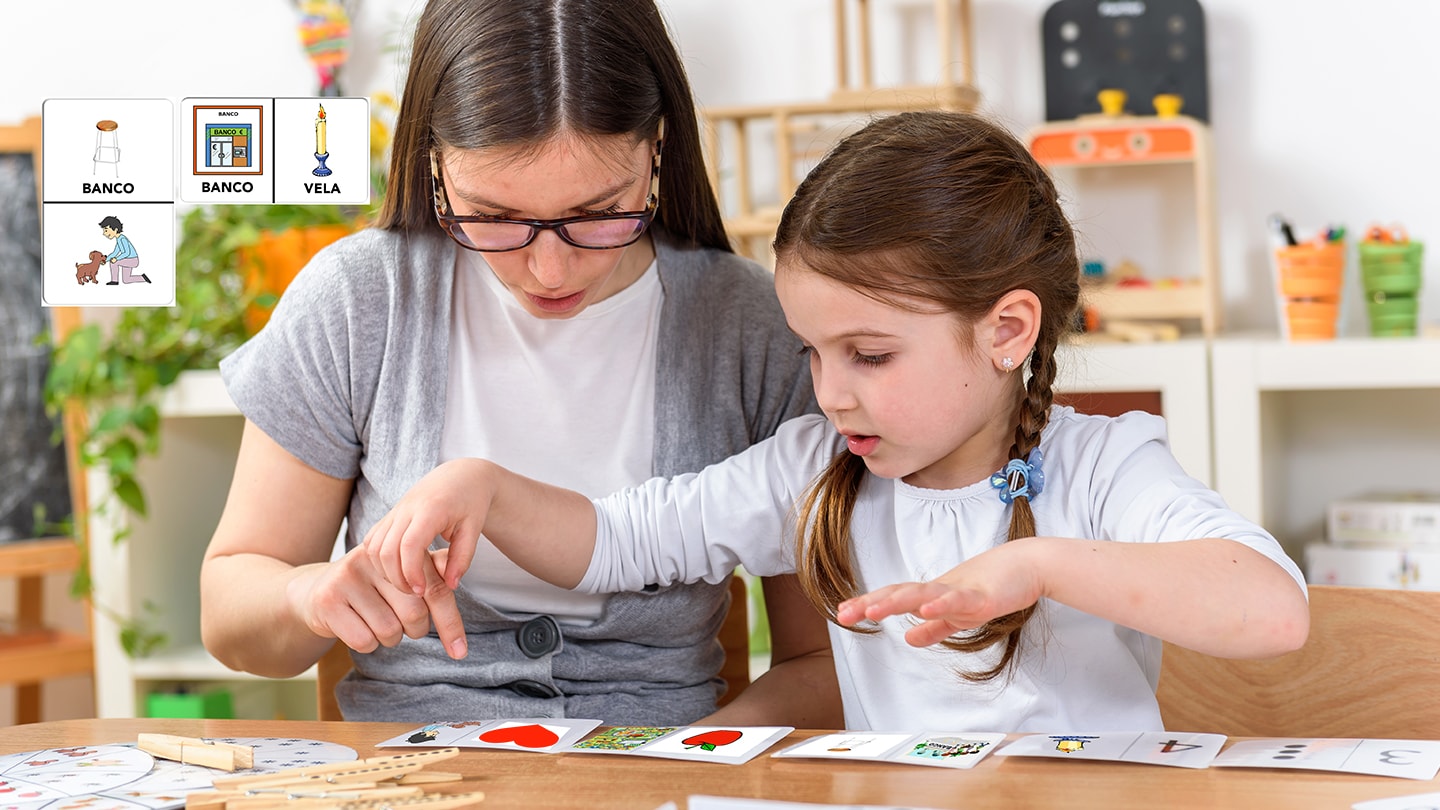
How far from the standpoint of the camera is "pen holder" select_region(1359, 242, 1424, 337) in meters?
1.81

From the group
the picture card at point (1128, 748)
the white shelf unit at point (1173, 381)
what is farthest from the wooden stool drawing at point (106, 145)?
the white shelf unit at point (1173, 381)

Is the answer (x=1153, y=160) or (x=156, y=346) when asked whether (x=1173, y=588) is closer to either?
(x=1153, y=160)

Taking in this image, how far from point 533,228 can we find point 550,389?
216 millimetres

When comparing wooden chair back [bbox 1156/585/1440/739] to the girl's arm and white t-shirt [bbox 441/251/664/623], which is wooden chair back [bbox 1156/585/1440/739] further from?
white t-shirt [bbox 441/251/664/623]

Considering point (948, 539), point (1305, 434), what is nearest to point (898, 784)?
point (948, 539)

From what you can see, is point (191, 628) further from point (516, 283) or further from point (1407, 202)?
point (1407, 202)

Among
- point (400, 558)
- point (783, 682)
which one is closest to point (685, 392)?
point (783, 682)

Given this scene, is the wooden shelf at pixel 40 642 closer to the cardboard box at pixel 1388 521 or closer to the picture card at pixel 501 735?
the picture card at pixel 501 735

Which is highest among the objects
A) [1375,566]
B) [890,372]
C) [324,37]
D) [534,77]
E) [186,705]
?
[324,37]

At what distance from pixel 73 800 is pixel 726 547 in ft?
1.70

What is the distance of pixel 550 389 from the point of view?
117 centimetres

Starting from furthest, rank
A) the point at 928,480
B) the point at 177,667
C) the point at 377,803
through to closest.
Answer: the point at 177,667, the point at 928,480, the point at 377,803

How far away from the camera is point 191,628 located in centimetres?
218

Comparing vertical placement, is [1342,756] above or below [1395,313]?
below
